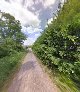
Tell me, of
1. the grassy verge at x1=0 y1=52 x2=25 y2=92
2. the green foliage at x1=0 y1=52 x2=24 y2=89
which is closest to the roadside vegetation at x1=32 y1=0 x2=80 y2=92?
the grassy verge at x1=0 y1=52 x2=25 y2=92

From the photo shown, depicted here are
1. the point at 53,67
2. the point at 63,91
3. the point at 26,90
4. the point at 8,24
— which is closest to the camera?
the point at 63,91

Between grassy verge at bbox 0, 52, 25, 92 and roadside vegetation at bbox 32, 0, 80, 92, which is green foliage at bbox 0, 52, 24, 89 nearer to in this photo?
grassy verge at bbox 0, 52, 25, 92

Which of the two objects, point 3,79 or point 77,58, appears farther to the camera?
point 3,79

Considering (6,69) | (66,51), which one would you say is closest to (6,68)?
(6,69)

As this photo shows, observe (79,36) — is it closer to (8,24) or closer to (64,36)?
(64,36)

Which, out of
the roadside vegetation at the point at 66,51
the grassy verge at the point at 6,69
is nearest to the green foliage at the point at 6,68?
the grassy verge at the point at 6,69

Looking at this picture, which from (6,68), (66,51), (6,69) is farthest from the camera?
(6,68)

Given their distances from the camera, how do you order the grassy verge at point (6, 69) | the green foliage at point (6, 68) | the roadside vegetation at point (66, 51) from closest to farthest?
the roadside vegetation at point (66, 51)
the grassy verge at point (6, 69)
the green foliage at point (6, 68)

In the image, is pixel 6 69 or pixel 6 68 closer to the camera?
pixel 6 69

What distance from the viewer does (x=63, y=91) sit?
Result: 790cm

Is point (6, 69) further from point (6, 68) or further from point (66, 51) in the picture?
point (66, 51)

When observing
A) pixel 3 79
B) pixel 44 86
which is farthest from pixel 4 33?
pixel 44 86

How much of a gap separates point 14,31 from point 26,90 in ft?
146

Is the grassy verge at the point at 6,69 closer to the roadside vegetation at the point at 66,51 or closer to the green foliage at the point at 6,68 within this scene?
the green foliage at the point at 6,68
